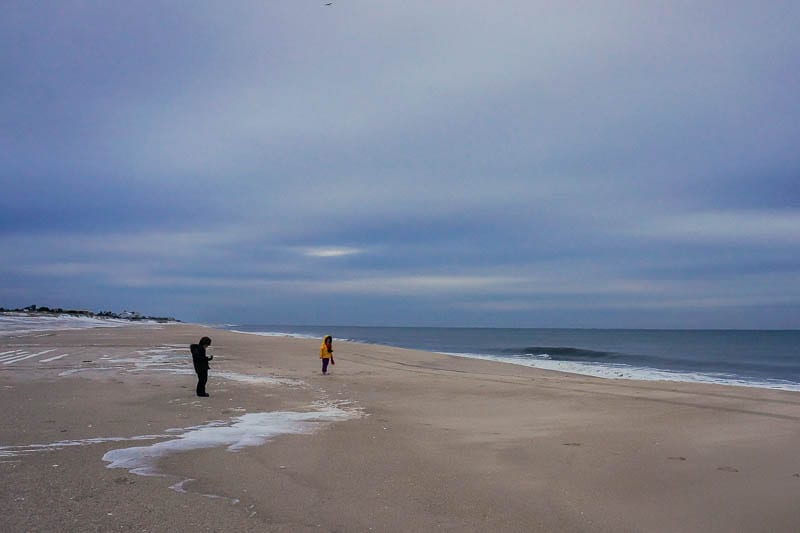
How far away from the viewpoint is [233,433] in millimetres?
9781

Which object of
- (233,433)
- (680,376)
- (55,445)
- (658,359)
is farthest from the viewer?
(658,359)

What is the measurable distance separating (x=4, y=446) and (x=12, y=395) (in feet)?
19.9

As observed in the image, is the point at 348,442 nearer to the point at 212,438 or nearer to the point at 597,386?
the point at 212,438

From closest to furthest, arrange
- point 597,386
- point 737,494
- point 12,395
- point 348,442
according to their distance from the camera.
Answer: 1. point 737,494
2. point 348,442
3. point 12,395
4. point 597,386

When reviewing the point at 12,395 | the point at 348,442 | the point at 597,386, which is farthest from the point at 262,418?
the point at 597,386

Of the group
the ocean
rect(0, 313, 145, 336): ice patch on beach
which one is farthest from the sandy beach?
rect(0, 313, 145, 336): ice patch on beach

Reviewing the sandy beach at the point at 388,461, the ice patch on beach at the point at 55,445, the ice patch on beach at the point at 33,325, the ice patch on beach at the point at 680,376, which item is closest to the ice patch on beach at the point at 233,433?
the sandy beach at the point at 388,461

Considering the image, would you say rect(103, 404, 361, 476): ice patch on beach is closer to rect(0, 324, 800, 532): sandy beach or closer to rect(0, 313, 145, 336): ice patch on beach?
rect(0, 324, 800, 532): sandy beach

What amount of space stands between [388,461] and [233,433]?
3116 millimetres

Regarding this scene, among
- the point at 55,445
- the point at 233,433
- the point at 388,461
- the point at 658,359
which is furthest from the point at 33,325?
the point at 388,461

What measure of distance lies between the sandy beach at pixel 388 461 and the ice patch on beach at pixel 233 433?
5 cm

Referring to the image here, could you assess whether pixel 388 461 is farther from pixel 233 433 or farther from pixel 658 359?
pixel 658 359

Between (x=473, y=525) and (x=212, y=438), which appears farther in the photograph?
(x=212, y=438)

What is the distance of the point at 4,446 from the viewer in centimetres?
836
